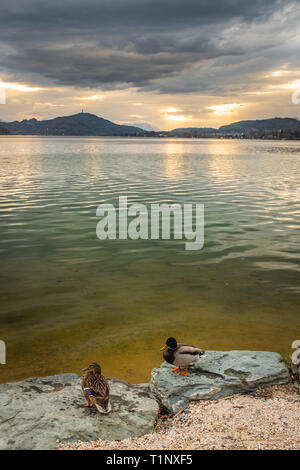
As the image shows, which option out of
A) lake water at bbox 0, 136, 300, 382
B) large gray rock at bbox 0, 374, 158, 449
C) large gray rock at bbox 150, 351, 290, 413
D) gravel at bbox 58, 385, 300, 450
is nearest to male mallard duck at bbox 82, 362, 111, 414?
large gray rock at bbox 0, 374, 158, 449

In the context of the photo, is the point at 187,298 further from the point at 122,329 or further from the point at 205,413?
the point at 205,413

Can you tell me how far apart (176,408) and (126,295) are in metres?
6.87

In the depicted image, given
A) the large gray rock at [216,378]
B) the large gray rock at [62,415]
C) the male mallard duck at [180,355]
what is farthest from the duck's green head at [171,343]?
the large gray rock at [62,415]

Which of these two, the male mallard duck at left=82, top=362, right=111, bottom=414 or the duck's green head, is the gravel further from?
the duck's green head

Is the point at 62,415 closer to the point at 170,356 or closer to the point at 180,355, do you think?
the point at 170,356

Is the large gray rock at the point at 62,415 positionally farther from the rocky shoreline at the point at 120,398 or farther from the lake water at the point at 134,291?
the lake water at the point at 134,291

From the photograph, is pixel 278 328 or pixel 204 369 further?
pixel 278 328

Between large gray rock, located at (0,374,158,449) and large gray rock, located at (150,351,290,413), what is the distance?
0.35 metres

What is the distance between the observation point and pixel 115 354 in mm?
9867

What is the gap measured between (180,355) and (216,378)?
84cm

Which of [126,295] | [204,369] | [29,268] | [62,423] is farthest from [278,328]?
[29,268]

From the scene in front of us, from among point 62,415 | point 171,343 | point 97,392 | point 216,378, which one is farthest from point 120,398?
point 216,378

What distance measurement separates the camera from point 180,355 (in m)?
7.68
